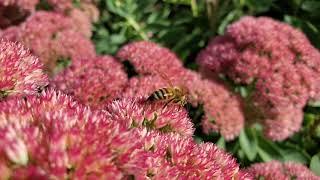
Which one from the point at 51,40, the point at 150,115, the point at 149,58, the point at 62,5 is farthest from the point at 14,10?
the point at 150,115

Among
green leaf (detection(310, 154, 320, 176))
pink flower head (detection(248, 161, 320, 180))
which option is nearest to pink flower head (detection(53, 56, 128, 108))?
pink flower head (detection(248, 161, 320, 180))

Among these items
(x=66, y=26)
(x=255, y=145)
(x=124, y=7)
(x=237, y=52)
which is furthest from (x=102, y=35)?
(x=255, y=145)

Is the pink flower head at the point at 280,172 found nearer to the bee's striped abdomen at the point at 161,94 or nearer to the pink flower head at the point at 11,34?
the bee's striped abdomen at the point at 161,94

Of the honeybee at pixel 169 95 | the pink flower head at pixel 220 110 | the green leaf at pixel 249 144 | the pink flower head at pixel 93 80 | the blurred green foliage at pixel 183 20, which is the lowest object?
the green leaf at pixel 249 144

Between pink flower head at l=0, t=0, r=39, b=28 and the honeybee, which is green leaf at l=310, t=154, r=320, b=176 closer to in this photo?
the honeybee

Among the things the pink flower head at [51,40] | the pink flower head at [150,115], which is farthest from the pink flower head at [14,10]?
the pink flower head at [150,115]

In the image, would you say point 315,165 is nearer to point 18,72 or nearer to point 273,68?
point 273,68

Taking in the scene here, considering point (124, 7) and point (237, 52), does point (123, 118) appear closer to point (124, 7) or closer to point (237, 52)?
point (237, 52)
